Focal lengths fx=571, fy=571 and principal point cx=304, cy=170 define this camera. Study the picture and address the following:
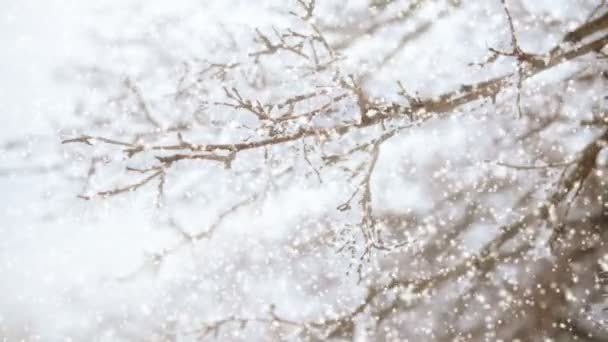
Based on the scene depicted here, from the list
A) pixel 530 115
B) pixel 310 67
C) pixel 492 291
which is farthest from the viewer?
pixel 492 291

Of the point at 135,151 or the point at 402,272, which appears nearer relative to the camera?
the point at 135,151

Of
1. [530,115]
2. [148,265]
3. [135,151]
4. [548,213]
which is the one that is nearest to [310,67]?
[135,151]

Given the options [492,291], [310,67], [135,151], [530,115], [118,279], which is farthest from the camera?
[492,291]

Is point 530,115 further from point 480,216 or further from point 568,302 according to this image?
point 568,302

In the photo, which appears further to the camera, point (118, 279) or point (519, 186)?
point (519, 186)

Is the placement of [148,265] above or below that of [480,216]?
below

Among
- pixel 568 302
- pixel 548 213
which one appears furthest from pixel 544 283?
pixel 548 213

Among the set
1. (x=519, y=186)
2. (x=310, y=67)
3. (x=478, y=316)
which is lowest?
(x=478, y=316)

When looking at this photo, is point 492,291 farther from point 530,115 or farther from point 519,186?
point 530,115

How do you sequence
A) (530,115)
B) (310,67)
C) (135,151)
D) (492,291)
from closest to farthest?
1. (135,151)
2. (310,67)
3. (530,115)
4. (492,291)
